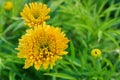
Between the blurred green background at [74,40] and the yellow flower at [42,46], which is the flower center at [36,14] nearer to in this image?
the yellow flower at [42,46]

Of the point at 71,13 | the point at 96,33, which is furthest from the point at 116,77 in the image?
the point at 71,13

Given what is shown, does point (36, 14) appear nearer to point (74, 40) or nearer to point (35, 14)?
point (35, 14)

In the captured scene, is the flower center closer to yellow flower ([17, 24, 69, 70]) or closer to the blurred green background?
yellow flower ([17, 24, 69, 70])

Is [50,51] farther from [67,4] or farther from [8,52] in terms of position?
[67,4]

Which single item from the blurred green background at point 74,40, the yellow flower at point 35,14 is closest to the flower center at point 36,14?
the yellow flower at point 35,14

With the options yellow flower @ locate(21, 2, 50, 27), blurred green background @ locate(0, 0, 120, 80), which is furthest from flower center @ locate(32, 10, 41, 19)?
blurred green background @ locate(0, 0, 120, 80)
